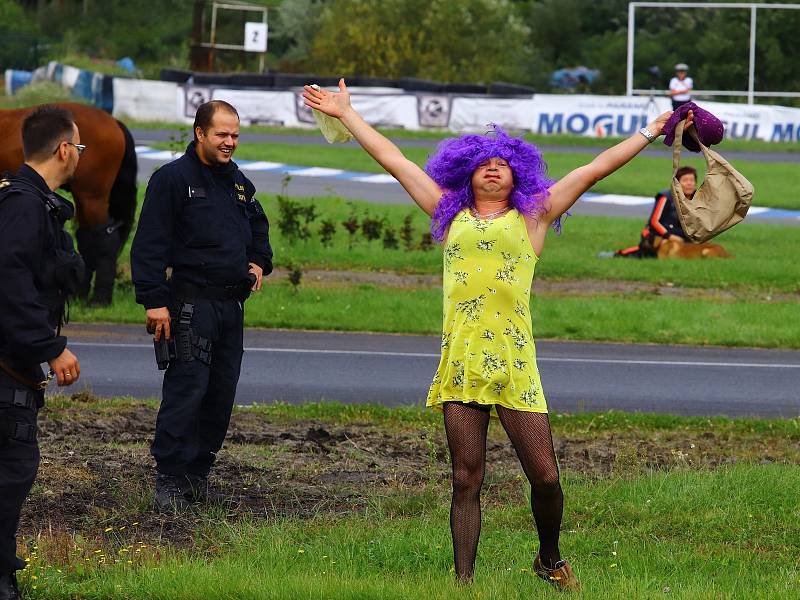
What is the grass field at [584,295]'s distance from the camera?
15.4 m

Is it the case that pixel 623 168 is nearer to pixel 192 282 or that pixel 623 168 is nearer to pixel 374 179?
pixel 374 179

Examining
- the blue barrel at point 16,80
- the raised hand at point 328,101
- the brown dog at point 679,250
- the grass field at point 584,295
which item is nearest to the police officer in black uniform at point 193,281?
the raised hand at point 328,101

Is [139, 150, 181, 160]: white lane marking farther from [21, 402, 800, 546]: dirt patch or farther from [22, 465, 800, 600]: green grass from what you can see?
[22, 465, 800, 600]: green grass

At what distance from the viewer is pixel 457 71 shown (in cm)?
5706

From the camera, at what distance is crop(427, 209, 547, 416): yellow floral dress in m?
6.13

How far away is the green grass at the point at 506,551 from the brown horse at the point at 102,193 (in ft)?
27.1

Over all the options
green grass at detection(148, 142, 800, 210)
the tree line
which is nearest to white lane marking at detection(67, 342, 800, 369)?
green grass at detection(148, 142, 800, 210)

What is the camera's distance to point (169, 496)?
298 inches

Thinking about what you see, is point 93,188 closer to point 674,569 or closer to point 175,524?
point 175,524

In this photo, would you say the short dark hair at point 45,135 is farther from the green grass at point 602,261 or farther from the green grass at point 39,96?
the green grass at point 39,96

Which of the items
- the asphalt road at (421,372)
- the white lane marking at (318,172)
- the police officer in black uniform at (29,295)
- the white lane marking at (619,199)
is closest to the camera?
the police officer in black uniform at (29,295)

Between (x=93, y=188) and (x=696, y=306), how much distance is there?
6777mm

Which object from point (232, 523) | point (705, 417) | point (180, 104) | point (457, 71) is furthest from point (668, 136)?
point (457, 71)

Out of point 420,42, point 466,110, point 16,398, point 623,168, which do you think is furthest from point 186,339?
point 420,42
